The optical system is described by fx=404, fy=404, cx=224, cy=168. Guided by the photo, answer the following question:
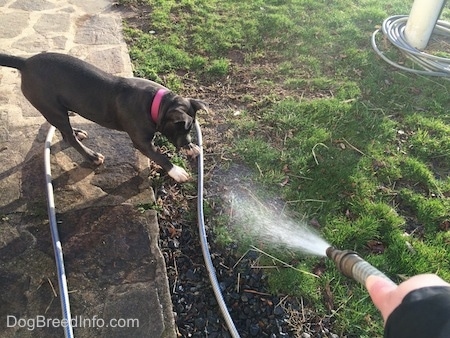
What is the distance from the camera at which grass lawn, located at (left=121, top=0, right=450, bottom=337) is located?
12.1 ft

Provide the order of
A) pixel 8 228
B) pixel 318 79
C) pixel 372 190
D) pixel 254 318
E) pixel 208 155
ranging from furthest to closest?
pixel 318 79 → pixel 208 155 → pixel 372 190 → pixel 8 228 → pixel 254 318

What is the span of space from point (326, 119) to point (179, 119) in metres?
2.20

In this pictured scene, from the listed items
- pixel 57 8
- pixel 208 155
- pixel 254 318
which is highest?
pixel 57 8

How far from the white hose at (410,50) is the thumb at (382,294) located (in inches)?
177

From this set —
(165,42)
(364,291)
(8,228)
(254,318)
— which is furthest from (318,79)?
(8,228)

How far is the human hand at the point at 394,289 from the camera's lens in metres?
1.64

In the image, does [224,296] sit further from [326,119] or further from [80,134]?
[326,119]

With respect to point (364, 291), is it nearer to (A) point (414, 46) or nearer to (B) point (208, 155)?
(B) point (208, 155)

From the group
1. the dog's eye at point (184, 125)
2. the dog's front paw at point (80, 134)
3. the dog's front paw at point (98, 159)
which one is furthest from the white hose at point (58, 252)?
the dog's eye at point (184, 125)

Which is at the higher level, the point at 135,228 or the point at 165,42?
the point at 165,42

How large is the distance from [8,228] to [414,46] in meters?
5.90

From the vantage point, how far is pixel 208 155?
14.8ft

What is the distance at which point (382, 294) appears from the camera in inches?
71.6

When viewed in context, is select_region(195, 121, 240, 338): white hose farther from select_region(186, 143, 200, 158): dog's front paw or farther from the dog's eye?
the dog's eye
